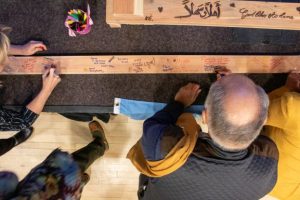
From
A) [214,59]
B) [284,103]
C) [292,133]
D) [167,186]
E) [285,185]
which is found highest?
[214,59]

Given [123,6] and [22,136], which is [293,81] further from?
[22,136]

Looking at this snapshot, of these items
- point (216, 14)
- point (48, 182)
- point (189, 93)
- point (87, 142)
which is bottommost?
point (87, 142)

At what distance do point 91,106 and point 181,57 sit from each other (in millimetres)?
444

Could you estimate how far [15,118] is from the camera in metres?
1.33

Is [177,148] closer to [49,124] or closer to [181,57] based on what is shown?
[181,57]

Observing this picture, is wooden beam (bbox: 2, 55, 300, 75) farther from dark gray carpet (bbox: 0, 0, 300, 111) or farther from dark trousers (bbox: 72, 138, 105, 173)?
dark trousers (bbox: 72, 138, 105, 173)

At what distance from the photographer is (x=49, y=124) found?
1.72 metres

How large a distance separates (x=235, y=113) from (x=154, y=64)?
56 cm

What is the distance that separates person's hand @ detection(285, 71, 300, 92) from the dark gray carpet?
41 mm

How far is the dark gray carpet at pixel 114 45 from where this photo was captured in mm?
1396

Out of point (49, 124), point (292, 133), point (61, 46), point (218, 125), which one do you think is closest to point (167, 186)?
point (218, 125)
